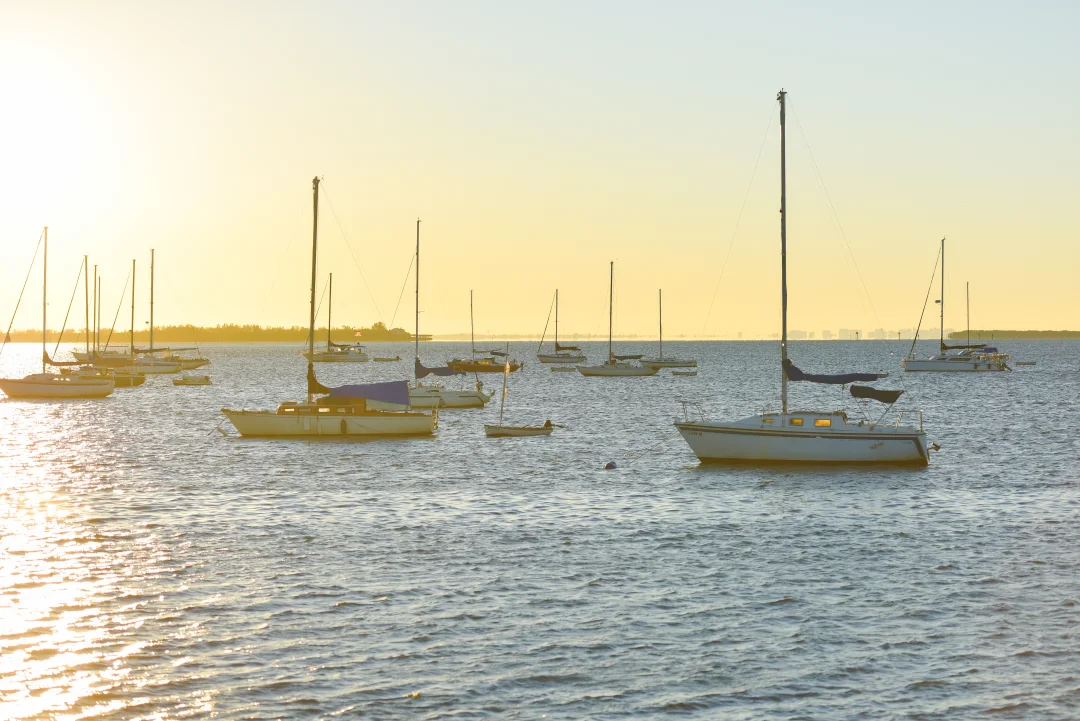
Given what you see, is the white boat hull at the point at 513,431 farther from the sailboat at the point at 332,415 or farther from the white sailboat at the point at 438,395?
the white sailboat at the point at 438,395

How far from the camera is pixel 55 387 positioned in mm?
112062

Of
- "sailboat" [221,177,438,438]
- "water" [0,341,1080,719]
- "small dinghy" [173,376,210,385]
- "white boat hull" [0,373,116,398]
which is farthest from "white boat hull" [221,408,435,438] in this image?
"small dinghy" [173,376,210,385]

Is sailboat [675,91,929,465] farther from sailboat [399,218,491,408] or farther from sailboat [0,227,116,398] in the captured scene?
sailboat [0,227,116,398]

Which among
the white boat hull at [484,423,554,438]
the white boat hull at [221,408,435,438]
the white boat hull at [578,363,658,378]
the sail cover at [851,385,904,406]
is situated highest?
the sail cover at [851,385,904,406]

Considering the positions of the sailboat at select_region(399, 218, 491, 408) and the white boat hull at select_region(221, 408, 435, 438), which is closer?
the white boat hull at select_region(221, 408, 435, 438)

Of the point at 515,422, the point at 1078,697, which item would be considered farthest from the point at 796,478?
the point at 515,422

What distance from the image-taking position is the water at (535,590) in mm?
19156

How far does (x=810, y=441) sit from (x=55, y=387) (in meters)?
86.9

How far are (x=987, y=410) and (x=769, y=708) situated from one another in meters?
87.0

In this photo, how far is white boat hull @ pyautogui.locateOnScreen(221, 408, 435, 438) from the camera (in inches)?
2569

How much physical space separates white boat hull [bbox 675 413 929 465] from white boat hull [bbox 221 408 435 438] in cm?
2165

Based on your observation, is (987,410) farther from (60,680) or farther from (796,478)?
(60,680)

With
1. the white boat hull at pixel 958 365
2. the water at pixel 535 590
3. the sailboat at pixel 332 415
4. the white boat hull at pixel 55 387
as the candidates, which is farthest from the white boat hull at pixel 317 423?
the white boat hull at pixel 958 365

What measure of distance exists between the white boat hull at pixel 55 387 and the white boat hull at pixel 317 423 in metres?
52.4
